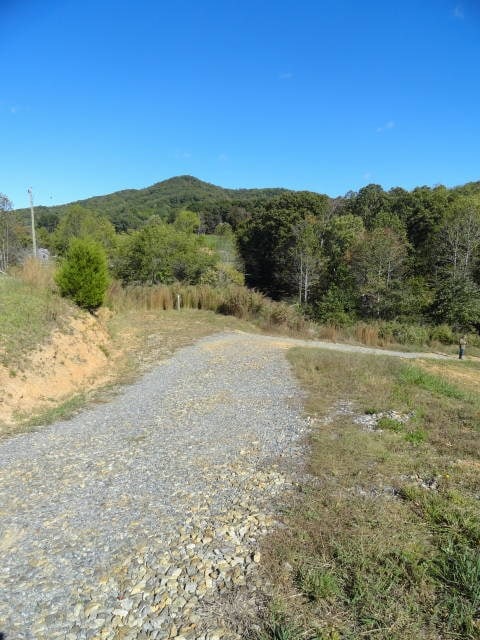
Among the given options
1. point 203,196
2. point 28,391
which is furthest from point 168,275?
point 203,196

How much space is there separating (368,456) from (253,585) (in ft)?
8.99

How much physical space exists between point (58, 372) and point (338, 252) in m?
30.8

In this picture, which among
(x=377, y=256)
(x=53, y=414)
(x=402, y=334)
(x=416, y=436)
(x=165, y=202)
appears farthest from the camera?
(x=165, y=202)

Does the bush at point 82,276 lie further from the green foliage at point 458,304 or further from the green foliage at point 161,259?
the green foliage at point 458,304

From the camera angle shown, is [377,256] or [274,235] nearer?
[377,256]

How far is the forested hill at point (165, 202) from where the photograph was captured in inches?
2672

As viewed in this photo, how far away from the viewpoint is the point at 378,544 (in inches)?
138

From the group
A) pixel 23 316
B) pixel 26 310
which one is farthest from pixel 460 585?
pixel 26 310

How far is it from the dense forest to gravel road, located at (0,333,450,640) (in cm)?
1892

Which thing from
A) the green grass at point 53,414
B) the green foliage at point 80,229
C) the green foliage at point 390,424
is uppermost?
the green foliage at point 80,229

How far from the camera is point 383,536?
12.0ft

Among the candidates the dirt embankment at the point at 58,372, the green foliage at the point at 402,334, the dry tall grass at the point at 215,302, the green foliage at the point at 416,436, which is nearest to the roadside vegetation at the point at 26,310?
the dirt embankment at the point at 58,372

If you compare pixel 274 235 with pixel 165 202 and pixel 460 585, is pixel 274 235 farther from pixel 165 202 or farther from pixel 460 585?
pixel 165 202

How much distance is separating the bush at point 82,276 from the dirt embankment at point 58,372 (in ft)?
2.70
